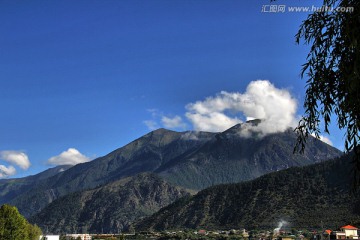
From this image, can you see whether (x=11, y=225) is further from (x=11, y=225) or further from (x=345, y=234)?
(x=345, y=234)

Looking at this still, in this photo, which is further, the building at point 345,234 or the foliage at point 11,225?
the building at point 345,234

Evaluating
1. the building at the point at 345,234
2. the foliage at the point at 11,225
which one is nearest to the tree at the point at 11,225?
the foliage at the point at 11,225

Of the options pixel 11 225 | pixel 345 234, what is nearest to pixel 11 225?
pixel 11 225

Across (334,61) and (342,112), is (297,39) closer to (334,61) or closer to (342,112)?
(334,61)

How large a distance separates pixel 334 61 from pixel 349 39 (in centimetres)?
138

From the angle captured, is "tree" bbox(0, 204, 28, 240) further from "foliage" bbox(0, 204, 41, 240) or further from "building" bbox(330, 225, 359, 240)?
"building" bbox(330, 225, 359, 240)

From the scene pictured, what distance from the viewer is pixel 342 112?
16.1 meters

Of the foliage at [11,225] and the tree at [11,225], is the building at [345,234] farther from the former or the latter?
the tree at [11,225]

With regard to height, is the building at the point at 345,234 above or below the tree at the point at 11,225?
above

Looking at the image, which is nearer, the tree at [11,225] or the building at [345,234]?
the tree at [11,225]

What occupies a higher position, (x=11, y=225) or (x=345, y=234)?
(x=345, y=234)

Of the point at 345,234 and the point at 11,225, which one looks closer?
the point at 11,225

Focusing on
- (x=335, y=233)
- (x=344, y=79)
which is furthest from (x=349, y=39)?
(x=335, y=233)

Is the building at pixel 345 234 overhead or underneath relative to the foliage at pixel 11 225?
overhead
